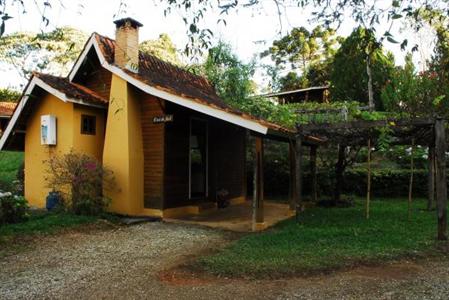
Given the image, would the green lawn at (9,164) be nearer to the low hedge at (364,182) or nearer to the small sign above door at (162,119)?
the small sign above door at (162,119)

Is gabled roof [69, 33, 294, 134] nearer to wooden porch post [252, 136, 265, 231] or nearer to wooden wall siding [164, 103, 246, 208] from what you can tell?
wooden porch post [252, 136, 265, 231]

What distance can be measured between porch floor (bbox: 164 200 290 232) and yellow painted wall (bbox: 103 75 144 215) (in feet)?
3.73

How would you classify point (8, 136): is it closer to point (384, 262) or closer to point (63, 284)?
point (63, 284)

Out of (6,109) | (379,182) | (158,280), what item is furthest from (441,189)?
(6,109)

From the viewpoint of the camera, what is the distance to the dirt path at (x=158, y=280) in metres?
4.70

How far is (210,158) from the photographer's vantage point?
40.2 feet

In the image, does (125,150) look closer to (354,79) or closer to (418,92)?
(418,92)

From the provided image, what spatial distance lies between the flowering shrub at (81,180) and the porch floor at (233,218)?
70.8 inches

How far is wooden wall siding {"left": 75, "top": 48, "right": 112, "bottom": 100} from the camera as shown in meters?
11.5

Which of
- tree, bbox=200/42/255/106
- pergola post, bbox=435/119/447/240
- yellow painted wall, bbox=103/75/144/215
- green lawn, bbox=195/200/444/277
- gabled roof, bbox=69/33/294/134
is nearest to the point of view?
green lawn, bbox=195/200/444/277

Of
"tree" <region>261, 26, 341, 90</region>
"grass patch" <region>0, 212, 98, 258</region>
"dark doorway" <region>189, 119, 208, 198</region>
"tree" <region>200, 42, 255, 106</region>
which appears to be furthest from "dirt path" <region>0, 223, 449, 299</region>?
"tree" <region>261, 26, 341, 90</region>

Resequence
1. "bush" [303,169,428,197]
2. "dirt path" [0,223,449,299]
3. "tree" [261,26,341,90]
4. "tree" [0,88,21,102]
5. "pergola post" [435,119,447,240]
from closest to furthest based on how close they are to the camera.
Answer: "dirt path" [0,223,449,299]
"pergola post" [435,119,447,240]
"bush" [303,169,428,197]
"tree" [0,88,21,102]
"tree" [261,26,341,90]

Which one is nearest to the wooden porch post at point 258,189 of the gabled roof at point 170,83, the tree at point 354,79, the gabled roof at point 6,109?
the gabled roof at point 170,83

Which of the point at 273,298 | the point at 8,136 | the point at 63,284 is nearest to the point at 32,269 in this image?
the point at 63,284
